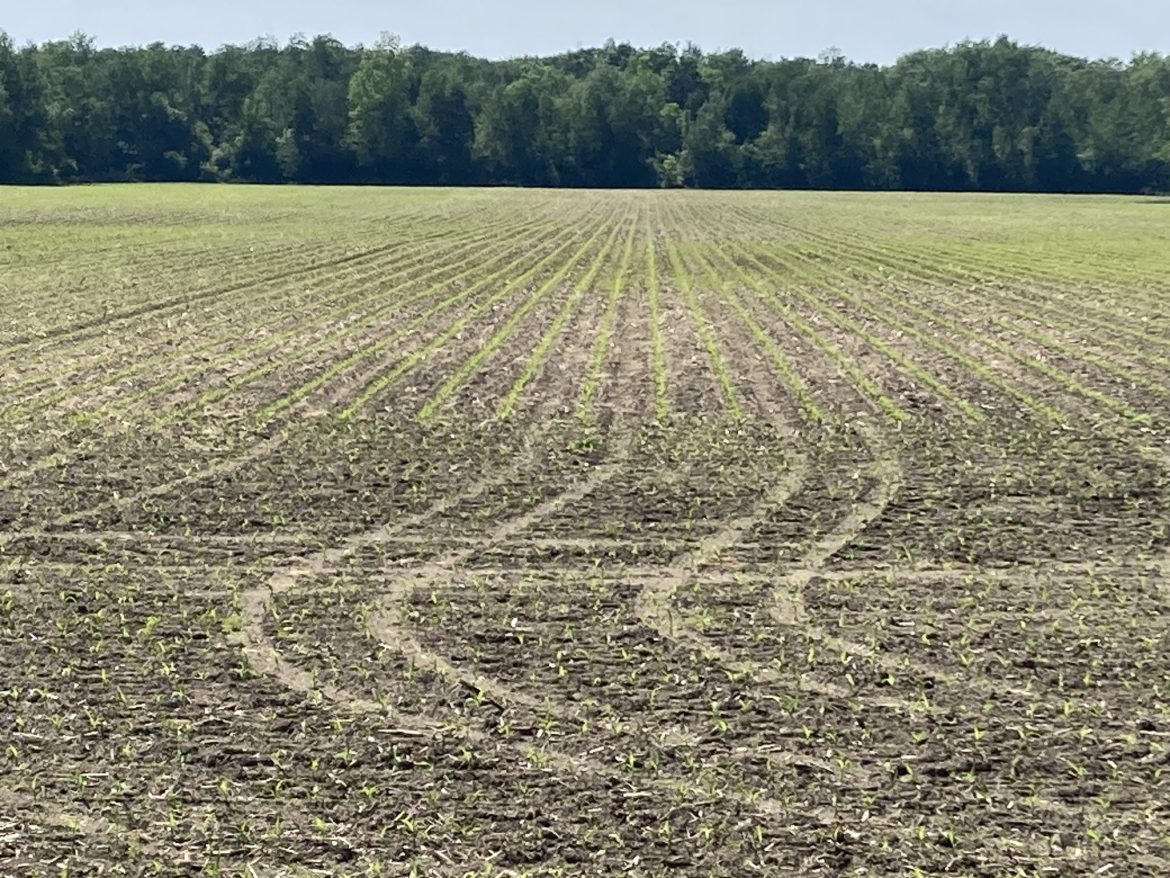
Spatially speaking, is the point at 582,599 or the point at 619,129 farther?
the point at 619,129

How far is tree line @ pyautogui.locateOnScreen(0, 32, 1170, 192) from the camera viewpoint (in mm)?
121438

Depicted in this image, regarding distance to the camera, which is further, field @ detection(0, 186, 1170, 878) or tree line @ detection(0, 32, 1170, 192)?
tree line @ detection(0, 32, 1170, 192)

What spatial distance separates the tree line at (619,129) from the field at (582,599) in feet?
338

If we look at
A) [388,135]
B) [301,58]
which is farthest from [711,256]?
[301,58]

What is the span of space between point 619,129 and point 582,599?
120305 mm

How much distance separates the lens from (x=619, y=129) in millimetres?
126688

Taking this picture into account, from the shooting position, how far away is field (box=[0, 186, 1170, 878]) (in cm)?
635

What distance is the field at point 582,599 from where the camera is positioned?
6.35m

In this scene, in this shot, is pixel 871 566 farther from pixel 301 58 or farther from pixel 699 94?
pixel 301 58

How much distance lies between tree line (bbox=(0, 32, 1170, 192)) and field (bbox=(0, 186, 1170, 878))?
103 m

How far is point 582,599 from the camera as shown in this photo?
9.46m

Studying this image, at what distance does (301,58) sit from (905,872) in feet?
506

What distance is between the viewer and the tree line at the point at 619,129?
4781 inches

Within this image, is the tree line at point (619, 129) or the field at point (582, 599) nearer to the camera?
the field at point (582, 599)
